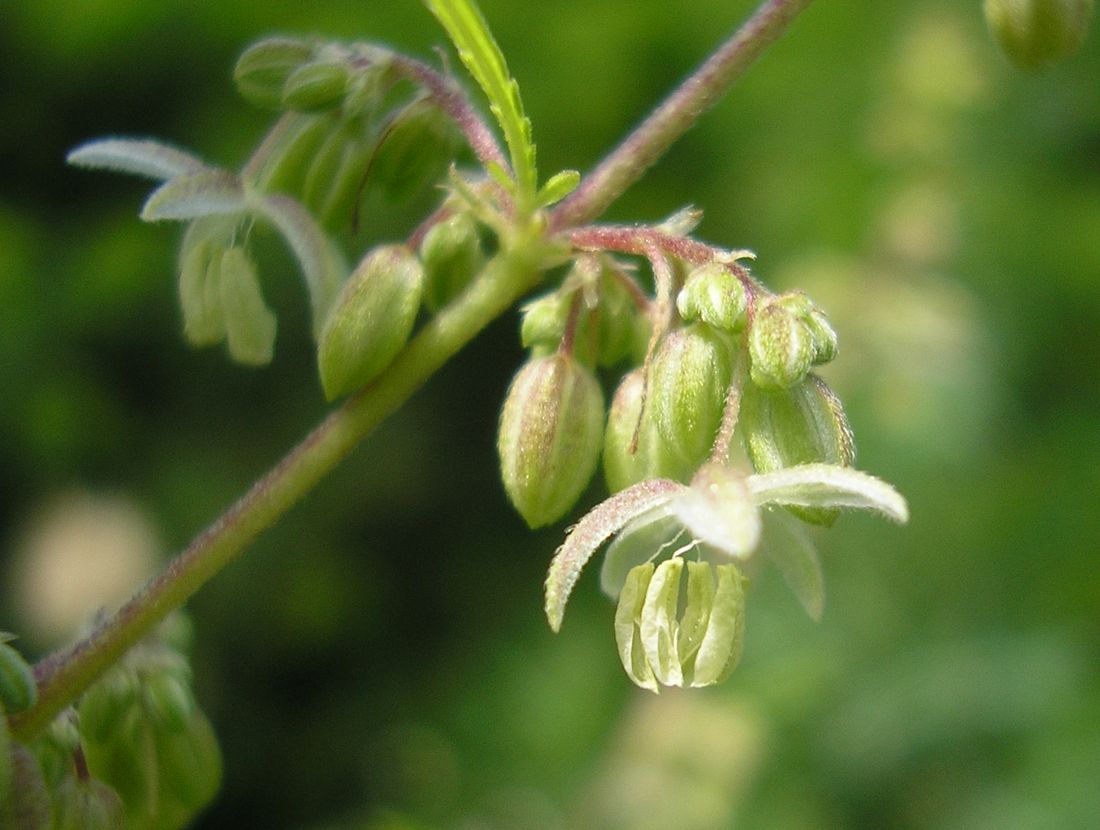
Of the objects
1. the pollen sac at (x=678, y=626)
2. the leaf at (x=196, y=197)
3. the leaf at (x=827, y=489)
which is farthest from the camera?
the leaf at (x=196, y=197)

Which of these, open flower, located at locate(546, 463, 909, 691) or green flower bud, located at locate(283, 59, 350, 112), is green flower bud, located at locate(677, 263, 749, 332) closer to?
open flower, located at locate(546, 463, 909, 691)

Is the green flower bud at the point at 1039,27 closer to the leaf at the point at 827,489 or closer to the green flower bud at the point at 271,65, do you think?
the leaf at the point at 827,489

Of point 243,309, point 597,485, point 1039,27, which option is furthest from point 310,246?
point 597,485

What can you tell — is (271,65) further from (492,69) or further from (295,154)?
(492,69)

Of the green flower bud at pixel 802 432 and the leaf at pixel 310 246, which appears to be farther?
the leaf at pixel 310 246

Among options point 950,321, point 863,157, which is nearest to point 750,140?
point 863,157

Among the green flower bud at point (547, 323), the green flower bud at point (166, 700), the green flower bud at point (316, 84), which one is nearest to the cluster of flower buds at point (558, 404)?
the green flower bud at point (547, 323)
